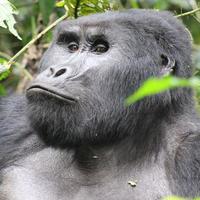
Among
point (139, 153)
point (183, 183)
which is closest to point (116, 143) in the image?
point (139, 153)

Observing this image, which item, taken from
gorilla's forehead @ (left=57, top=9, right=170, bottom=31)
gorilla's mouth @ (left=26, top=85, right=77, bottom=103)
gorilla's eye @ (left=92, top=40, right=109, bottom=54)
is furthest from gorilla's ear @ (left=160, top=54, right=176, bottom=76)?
gorilla's mouth @ (left=26, top=85, right=77, bottom=103)

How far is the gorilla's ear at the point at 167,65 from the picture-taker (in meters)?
3.92

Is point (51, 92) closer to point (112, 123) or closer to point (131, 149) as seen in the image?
point (112, 123)

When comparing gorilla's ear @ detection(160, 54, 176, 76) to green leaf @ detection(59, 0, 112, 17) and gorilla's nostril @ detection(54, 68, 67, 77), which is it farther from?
green leaf @ detection(59, 0, 112, 17)

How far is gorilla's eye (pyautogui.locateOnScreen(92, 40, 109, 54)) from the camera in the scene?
3898 millimetres

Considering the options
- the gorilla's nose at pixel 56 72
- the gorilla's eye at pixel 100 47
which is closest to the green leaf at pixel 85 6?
the gorilla's eye at pixel 100 47

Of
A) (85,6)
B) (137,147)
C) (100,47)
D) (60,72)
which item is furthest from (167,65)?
(85,6)

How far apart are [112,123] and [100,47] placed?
0.49 meters

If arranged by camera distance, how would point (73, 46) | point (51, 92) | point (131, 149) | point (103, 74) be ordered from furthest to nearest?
point (73, 46) → point (131, 149) → point (103, 74) → point (51, 92)

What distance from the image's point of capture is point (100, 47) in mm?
3914

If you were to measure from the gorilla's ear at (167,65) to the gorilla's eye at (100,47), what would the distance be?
0.35 metres

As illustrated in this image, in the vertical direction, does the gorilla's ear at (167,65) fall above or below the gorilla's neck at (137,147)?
above

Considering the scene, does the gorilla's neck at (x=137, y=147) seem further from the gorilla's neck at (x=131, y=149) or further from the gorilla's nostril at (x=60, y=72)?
the gorilla's nostril at (x=60, y=72)

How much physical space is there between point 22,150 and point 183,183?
1075 mm
